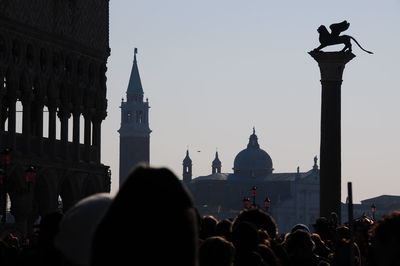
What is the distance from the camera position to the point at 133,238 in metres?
4.75

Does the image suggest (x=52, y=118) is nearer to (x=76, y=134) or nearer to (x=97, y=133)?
(x=76, y=134)

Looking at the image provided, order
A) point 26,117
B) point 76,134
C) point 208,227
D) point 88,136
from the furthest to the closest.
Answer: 1. point 88,136
2. point 76,134
3. point 26,117
4. point 208,227

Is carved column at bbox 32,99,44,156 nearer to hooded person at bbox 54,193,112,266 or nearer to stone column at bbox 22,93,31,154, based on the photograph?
stone column at bbox 22,93,31,154

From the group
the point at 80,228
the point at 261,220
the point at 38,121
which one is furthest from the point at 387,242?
the point at 38,121

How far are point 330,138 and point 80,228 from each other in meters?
37.1

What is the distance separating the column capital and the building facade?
16892 millimetres

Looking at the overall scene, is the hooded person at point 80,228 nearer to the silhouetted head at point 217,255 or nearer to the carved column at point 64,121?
the silhouetted head at point 217,255

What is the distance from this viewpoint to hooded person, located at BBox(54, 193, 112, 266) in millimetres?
5367

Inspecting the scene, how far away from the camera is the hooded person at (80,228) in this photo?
17.6 ft

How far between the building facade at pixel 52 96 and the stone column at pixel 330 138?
16590 millimetres

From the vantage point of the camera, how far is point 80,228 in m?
5.46

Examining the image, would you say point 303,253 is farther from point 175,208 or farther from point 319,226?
point 319,226

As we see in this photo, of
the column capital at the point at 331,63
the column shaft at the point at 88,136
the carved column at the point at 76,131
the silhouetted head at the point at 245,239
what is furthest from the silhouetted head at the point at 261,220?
the column shaft at the point at 88,136

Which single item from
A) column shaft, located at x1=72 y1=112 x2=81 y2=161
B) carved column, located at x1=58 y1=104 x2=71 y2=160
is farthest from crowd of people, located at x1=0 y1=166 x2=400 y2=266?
column shaft, located at x1=72 y1=112 x2=81 y2=161
